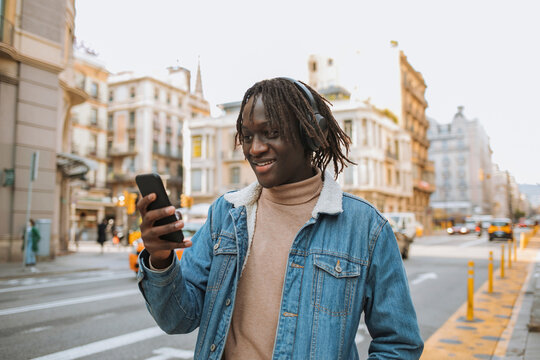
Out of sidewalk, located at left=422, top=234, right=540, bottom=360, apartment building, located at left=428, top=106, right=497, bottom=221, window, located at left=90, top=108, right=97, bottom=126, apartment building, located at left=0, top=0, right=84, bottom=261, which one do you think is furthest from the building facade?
apartment building, located at left=428, top=106, right=497, bottom=221

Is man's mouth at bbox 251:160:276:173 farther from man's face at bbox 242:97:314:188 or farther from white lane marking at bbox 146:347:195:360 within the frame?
white lane marking at bbox 146:347:195:360

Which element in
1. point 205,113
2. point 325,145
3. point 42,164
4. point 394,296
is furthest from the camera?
point 205,113

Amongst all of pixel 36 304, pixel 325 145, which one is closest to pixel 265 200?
pixel 325 145

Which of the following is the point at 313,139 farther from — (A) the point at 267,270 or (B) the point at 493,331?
(B) the point at 493,331

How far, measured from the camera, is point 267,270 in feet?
5.90

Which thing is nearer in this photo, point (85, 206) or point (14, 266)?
point (14, 266)

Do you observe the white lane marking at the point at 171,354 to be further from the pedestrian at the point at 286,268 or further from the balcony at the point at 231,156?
the balcony at the point at 231,156

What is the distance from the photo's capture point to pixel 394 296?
1729mm

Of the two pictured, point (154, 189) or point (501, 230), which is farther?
point (501, 230)

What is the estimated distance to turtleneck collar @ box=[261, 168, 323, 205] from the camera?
6.13 feet

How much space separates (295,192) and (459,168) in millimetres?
105392

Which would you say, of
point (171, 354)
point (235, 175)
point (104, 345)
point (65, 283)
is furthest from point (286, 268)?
point (235, 175)

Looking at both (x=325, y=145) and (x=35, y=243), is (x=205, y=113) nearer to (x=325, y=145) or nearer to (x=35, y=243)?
(x=35, y=243)

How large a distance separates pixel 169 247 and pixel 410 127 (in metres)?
59.8
